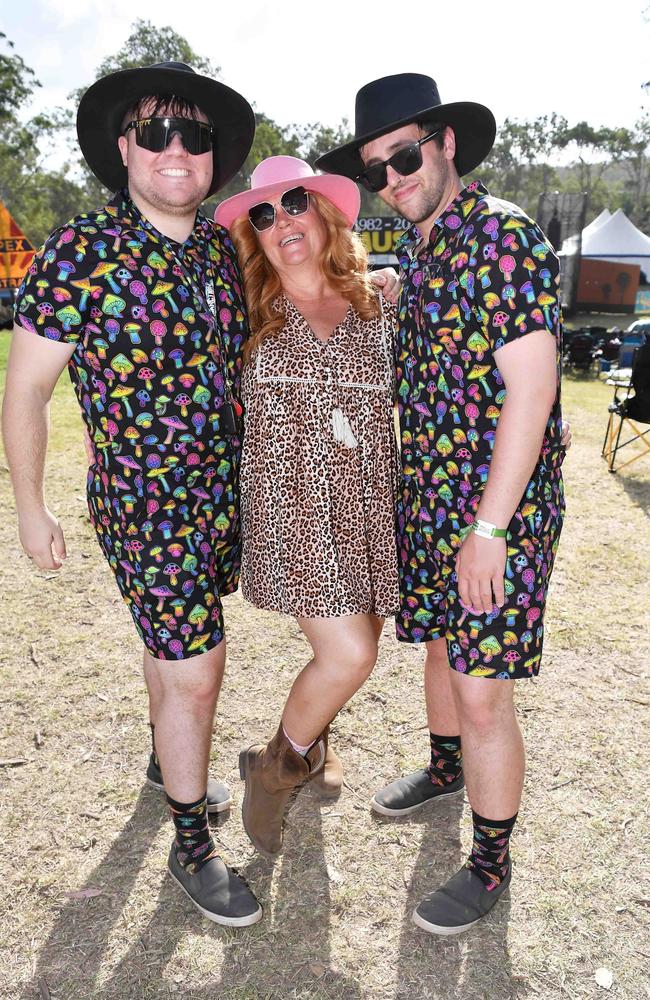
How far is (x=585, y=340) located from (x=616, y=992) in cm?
1576

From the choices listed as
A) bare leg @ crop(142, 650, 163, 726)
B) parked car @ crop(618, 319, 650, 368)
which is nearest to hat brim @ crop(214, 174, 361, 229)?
bare leg @ crop(142, 650, 163, 726)

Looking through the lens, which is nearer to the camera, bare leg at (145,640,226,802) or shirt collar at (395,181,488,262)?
shirt collar at (395,181,488,262)

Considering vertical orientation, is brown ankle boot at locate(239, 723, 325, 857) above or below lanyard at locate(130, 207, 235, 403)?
below

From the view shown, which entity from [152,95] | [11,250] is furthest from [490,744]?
[11,250]

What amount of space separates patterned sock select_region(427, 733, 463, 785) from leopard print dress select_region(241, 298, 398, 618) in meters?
0.82

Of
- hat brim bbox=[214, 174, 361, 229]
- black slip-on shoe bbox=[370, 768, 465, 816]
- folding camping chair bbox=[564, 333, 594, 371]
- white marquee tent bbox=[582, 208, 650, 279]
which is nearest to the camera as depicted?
hat brim bbox=[214, 174, 361, 229]

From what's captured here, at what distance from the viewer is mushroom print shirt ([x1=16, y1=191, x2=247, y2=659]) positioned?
81.4 inches

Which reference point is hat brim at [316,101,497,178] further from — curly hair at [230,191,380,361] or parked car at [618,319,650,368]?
parked car at [618,319,650,368]

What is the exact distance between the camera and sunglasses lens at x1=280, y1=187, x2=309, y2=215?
2.53m

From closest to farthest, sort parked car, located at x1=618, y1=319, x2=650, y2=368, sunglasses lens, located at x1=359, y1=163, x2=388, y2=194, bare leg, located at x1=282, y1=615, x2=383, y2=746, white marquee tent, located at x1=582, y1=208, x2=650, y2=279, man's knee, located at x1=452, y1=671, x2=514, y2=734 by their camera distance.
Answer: man's knee, located at x1=452, y1=671, x2=514, y2=734, sunglasses lens, located at x1=359, y1=163, x2=388, y2=194, bare leg, located at x1=282, y1=615, x2=383, y2=746, parked car, located at x1=618, y1=319, x2=650, y2=368, white marquee tent, located at x1=582, y1=208, x2=650, y2=279

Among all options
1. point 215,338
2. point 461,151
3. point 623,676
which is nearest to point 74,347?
point 215,338

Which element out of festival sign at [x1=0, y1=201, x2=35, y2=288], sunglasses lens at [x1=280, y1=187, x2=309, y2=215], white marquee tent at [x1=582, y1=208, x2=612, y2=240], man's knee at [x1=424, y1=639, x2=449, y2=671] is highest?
white marquee tent at [x1=582, y1=208, x2=612, y2=240]

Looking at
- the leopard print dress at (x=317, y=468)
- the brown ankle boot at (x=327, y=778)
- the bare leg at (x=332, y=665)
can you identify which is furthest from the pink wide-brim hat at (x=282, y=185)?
the brown ankle boot at (x=327, y=778)

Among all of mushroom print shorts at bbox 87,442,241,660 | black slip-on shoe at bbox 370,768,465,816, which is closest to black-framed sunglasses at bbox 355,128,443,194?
mushroom print shorts at bbox 87,442,241,660
